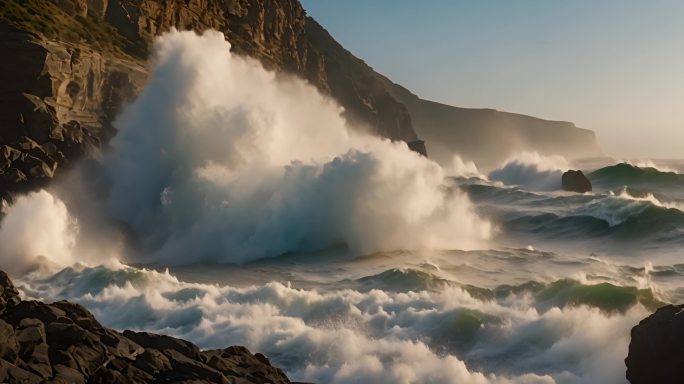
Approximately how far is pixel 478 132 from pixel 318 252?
157 m

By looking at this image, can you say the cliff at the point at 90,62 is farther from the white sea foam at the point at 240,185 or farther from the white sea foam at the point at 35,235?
the white sea foam at the point at 35,235

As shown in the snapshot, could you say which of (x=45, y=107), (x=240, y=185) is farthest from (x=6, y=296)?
(x=45, y=107)

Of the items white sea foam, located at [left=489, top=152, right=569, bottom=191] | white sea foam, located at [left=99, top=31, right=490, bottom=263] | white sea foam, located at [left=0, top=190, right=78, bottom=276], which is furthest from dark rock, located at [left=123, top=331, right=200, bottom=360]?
white sea foam, located at [left=489, top=152, right=569, bottom=191]

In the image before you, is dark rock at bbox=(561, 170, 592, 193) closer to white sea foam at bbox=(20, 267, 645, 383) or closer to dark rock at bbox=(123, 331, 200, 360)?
white sea foam at bbox=(20, 267, 645, 383)

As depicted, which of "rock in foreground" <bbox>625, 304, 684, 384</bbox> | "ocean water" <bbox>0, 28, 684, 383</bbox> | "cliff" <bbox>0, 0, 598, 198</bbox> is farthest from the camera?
"cliff" <bbox>0, 0, 598, 198</bbox>

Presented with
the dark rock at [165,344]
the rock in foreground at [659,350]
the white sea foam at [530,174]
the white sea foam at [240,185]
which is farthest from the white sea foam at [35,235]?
the white sea foam at [530,174]

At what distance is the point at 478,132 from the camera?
7106 inches

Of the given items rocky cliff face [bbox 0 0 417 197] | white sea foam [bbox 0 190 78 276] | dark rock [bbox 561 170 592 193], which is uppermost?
rocky cliff face [bbox 0 0 417 197]

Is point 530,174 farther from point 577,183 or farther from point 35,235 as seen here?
point 35,235

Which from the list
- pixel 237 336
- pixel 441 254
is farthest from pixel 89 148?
pixel 237 336

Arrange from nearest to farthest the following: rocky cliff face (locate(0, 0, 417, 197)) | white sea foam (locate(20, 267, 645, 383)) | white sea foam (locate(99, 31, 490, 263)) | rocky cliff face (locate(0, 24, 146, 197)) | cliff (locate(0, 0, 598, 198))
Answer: white sea foam (locate(20, 267, 645, 383)) < white sea foam (locate(99, 31, 490, 263)) < rocky cliff face (locate(0, 24, 146, 197)) < rocky cliff face (locate(0, 0, 417, 197)) < cliff (locate(0, 0, 598, 198))

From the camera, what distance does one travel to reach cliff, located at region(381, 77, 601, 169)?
16962 centimetres

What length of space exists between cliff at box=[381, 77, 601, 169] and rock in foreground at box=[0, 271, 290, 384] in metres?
144

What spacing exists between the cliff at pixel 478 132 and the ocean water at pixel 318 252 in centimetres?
12236
